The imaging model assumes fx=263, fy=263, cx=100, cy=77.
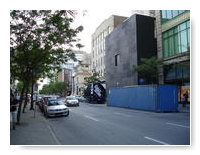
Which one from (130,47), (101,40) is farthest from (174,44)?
(101,40)

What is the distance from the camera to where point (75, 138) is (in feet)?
33.8

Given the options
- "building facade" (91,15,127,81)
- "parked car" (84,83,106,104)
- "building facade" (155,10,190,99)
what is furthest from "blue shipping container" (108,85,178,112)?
"building facade" (91,15,127,81)

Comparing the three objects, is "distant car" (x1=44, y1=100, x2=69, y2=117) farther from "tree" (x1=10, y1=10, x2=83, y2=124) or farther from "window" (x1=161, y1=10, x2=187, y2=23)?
"window" (x1=161, y1=10, x2=187, y2=23)

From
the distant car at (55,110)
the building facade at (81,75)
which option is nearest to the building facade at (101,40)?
the building facade at (81,75)

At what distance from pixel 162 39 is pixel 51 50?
23.0 m

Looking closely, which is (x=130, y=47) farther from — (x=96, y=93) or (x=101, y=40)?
(x=101, y=40)

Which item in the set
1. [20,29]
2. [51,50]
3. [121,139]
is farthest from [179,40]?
[121,139]

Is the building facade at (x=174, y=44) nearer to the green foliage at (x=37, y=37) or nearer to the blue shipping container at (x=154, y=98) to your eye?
the blue shipping container at (x=154, y=98)

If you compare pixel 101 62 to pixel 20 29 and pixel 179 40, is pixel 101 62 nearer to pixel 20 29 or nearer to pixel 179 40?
pixel 179 40

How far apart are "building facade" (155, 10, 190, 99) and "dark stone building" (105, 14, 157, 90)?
2.22 m

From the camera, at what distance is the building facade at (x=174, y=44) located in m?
29.0

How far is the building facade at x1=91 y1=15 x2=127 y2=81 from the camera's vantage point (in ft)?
190

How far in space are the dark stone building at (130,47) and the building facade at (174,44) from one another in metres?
2.22

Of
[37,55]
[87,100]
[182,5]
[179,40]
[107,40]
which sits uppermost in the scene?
[107,40]
